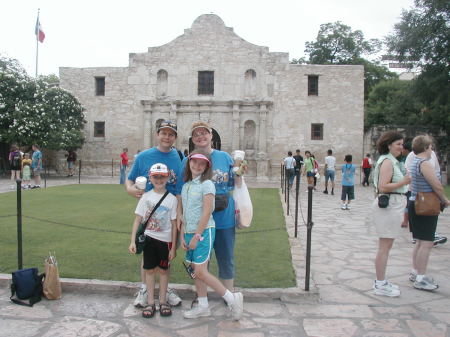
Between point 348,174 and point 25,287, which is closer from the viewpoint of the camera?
point 25,287

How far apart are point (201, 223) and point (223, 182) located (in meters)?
0.51

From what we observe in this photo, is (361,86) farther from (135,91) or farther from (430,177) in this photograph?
(430,177)

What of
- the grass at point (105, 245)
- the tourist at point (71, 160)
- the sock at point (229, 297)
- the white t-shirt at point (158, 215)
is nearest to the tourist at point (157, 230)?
the white t-shirt at point (158, 215)

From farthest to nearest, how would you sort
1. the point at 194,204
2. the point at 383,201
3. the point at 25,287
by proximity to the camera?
the point at 383,201 → the point at 25,287 → the point at 194,204

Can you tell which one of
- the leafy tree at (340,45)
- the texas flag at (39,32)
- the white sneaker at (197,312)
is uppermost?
the leafy tree at (340,45)

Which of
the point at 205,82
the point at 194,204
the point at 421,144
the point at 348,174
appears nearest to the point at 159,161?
the point at 194,204

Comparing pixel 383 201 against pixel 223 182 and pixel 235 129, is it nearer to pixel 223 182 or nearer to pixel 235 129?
pixel 223 182

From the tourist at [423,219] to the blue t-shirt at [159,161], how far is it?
313cm

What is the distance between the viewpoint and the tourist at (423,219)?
5078 millimetres

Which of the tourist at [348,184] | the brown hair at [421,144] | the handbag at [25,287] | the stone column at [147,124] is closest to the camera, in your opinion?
the handbag at [25,287]

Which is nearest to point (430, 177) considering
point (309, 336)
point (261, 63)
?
point (309, 336)

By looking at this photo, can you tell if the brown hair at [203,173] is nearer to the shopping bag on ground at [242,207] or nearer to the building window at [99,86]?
the shopping bag on ground at [242,207]

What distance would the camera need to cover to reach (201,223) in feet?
12.8

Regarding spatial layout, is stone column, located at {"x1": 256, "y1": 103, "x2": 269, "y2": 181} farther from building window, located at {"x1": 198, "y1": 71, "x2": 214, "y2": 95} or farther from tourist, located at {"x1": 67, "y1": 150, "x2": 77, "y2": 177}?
tourist, located at {"x1": 67, "y1": 150, "x2": 77, "y2": 177}
